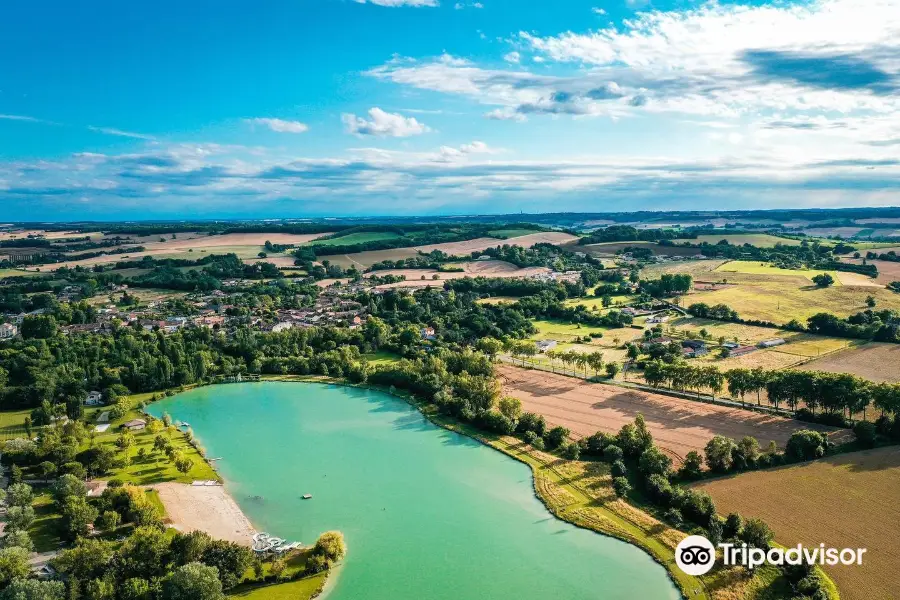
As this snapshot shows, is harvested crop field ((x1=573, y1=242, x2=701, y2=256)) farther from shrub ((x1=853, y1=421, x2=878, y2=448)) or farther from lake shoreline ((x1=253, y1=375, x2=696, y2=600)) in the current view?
shrub ((x1=853, y1=421, x2=878, y2=448))

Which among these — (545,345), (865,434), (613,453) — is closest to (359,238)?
(545,345)

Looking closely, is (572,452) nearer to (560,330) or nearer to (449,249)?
(560,330)

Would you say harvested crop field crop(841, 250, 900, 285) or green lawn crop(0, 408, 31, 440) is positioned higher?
harvested crop field crop(841, 250, 900, 285)

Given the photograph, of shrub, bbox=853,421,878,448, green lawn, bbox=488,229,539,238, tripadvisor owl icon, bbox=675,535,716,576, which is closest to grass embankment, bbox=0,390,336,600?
tripadvisor owl icon, bbox=675,535,716,576

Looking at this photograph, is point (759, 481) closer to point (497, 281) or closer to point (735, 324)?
point (735, 324)

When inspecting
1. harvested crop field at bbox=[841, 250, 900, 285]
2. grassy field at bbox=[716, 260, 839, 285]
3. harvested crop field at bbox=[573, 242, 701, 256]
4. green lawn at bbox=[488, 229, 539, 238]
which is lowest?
harvested crop field at bbox=[841, 250, 900, 285]

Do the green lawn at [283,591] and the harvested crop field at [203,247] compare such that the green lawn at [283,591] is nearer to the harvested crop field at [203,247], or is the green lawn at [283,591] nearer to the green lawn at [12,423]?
the green lawn at [12,423]
